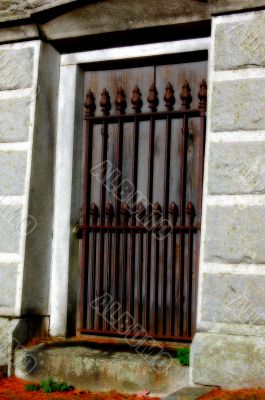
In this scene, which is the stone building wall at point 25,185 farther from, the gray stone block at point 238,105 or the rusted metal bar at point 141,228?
the gray stone block at point 238,105

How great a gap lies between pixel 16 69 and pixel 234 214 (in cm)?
233

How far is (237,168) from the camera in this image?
4.84 metres

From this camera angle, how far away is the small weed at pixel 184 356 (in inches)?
192

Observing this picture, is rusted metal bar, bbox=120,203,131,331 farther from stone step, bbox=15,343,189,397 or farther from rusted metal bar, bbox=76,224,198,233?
stone step, bbox=15,343,189,397

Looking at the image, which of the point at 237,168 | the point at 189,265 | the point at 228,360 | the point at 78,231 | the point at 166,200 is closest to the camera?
the point at 228,360

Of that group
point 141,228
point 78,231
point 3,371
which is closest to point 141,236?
point 141,228

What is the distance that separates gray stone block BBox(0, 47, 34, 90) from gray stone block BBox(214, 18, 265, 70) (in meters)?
1.66

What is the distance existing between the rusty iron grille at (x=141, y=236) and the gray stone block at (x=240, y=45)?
520mm

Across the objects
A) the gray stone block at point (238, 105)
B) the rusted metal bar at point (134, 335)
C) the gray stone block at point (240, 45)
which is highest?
the gray stone block at point (240, 45)

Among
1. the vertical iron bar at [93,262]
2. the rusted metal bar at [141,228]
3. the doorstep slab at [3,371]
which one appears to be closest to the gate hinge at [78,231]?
the rusted metal bar at [141,228]

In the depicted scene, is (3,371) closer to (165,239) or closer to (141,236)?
(141,236)

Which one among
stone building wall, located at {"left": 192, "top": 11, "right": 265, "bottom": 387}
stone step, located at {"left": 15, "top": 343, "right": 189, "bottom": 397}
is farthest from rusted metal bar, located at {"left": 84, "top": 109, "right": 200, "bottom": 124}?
stone step, located at {"left": 15, "top": 343, "right": 189, "bottom": 397}

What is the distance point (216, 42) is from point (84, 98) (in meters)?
1.46

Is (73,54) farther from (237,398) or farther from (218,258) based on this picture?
(237,398)
